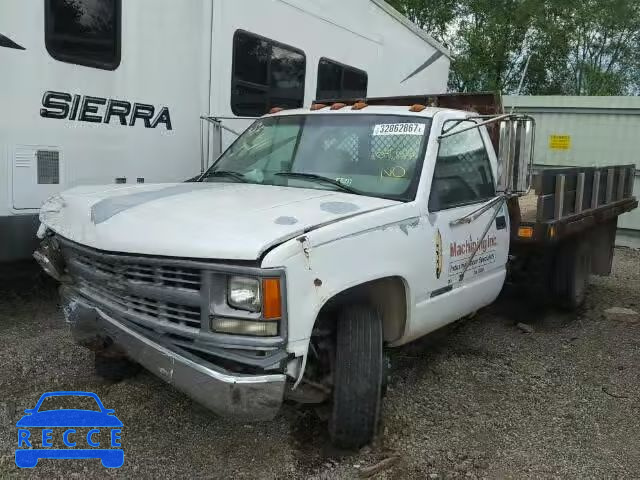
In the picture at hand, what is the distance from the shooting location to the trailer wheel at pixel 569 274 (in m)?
5.81

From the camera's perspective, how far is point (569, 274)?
582 centimetres

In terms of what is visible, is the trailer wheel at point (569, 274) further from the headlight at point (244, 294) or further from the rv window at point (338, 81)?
the headlight at point (244, 294)

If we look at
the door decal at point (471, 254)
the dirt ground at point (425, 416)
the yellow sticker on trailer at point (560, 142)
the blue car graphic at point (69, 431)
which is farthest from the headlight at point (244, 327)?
the yellow sticker on trailer at point (560, 142)

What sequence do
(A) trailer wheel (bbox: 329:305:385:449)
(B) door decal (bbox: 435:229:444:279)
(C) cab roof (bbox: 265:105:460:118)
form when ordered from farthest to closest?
(C) cab roof (bbox: 265:105:460:118) < (B) door decal (bbox: 435:229:444:279) < (A) trailer wheel (bbox: 329:305:385:449)

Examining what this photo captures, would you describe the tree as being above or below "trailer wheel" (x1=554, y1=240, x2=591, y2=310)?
above

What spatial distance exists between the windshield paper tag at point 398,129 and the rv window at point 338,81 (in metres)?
3.25

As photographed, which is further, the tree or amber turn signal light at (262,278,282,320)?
the tree

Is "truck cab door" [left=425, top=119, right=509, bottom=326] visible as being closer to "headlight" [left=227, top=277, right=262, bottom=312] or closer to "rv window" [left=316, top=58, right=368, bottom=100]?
"headlight" [left=227, top=277, right=262, bottom=312]

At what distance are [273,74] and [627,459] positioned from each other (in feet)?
15.8

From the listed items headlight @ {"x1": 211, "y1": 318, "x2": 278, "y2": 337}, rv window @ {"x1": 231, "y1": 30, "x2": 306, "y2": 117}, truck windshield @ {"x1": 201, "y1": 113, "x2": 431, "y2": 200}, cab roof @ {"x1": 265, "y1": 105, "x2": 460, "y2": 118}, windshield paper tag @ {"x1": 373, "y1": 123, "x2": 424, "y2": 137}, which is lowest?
headlight @ {"x1": 211, "y1": 318, "x2": 278, "y2": 337}

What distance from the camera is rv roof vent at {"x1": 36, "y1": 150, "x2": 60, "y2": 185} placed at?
4.71m

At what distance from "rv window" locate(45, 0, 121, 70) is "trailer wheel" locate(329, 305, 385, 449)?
3.20 meters

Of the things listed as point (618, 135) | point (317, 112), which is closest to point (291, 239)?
point (317, 112)

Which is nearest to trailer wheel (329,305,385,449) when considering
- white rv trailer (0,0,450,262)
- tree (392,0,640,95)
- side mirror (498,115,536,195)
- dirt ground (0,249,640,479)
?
dirt ground (0,249,640,479)
